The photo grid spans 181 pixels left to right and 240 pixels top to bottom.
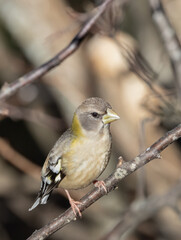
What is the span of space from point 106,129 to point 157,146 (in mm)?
1340

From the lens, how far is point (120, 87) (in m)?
8.03

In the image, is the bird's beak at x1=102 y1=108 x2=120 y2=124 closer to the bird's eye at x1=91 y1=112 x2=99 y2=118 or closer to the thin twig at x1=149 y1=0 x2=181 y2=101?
the bird's eye at x1=91 y1=112 x2=99 y2=118

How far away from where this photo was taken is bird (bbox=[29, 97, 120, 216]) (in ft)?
15.2

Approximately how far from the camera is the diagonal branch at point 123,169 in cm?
345

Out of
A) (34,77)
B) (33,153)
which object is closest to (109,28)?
(34,77)

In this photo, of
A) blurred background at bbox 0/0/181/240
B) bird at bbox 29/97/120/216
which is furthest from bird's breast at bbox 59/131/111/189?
blurred background at bbox 0/0/181/240

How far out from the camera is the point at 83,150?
15.5 ft

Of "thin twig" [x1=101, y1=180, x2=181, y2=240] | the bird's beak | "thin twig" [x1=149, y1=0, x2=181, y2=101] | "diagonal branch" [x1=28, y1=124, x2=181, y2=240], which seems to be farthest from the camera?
"thin twig" [x1=149, y1=0, x2=181, y2=101]

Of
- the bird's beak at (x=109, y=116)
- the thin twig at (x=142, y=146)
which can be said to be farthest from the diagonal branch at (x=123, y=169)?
the thin twig at (x=142, y=146)

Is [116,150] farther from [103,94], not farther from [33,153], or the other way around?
[33,153]

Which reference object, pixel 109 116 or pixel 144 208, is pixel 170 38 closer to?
pixel 109 116

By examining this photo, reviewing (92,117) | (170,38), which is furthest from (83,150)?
(170,38)

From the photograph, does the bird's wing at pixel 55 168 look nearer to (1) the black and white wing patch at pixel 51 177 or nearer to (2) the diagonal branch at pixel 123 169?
(1) the black and white wing patch at pixel 51 177

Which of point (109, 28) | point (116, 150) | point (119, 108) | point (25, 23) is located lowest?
point (116, 150)
